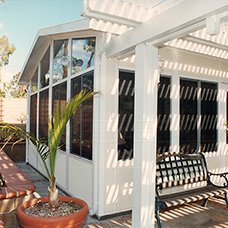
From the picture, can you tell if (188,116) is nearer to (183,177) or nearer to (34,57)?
(183,177)

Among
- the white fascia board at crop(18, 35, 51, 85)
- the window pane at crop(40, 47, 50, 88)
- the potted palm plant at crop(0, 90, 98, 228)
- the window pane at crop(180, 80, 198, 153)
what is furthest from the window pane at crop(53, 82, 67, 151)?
the window pane at crop(180, 80, 198, 153)

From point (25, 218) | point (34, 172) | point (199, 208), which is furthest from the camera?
point (34, 172)

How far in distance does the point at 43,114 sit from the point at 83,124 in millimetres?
2737

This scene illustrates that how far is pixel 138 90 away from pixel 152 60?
374 millimetres

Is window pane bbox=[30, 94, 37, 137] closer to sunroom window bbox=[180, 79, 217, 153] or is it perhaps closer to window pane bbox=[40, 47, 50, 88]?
window pane bbox=[40, 47, 50, 88]

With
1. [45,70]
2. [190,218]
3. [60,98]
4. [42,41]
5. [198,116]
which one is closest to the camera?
[190,218]

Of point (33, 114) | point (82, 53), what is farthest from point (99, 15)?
point (33, 114)

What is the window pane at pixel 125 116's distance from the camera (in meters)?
3.82

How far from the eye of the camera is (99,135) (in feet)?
12.0

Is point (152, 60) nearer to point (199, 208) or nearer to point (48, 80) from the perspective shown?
point (199, 208)

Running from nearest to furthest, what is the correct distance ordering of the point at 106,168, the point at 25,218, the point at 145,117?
the point at 25,218 → the point at 145,117 → the point at 106,168

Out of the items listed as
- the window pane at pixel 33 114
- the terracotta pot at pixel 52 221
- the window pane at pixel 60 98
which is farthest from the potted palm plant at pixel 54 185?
the window pane at pixel 33 114

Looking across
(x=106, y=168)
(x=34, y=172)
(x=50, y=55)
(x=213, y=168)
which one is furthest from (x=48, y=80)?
(x=213, y=168)

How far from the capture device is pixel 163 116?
172 inches
